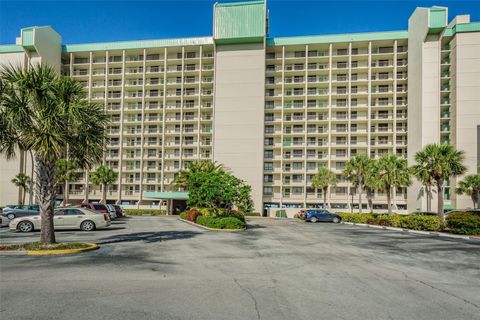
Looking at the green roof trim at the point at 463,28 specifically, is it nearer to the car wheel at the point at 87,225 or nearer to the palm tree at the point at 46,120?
the car wheel at the point at 87,225

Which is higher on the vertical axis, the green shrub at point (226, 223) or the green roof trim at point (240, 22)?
the green roof trim at point (240, 22)

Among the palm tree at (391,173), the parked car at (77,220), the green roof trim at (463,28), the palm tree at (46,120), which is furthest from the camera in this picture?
the green roof trim at (463,28)

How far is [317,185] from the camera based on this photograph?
59.5 m

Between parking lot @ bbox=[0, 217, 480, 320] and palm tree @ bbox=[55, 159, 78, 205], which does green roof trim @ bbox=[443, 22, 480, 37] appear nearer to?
parking lot @ bbox=[0, 217, 480, 320]

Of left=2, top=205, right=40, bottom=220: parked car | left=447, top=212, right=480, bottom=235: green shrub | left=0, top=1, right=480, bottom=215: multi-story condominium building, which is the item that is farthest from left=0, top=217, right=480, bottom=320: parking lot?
left=0, top=1, right=480, bottom=215: multi-story condominium building

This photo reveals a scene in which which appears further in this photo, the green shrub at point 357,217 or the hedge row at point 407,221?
the green shrub at point 357,217

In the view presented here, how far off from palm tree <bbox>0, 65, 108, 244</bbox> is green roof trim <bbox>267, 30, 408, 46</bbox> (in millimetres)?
57831

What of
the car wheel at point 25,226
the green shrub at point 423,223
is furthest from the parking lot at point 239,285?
the green shrub at point 423,223

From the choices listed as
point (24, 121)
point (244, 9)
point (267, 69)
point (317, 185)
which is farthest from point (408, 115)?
point (24, 121)

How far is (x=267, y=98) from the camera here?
68250 mm

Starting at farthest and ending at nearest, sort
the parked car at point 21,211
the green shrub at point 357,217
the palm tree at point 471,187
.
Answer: the palm tree at point 471,187, the green shrub at point 357,217, the parked car at point 21,211

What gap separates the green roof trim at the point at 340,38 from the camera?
6419cm

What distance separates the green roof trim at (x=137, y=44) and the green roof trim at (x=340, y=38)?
44.6 ft

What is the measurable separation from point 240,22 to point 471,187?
1841 inches
